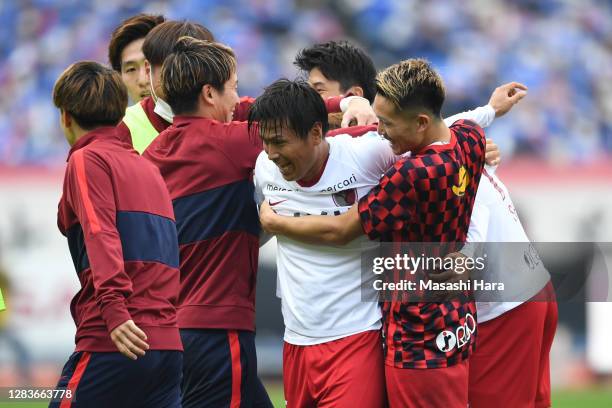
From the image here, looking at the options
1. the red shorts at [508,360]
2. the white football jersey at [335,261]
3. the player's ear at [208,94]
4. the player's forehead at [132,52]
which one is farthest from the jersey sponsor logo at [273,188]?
the player's forehead at [132,52]

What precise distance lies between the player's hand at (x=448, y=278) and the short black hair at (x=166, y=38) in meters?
1.60

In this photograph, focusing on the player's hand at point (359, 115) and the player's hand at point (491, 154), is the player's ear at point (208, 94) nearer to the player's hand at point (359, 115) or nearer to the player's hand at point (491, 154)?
the player's hand at point (359, 115)

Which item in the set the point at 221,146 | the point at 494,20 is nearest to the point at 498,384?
the point at 221,146

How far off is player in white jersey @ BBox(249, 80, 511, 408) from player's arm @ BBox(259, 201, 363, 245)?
0.19 ft

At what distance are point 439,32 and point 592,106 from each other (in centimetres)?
174

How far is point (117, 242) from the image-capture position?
11.0 feet

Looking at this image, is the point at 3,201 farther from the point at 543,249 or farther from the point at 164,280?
the point at 164,280

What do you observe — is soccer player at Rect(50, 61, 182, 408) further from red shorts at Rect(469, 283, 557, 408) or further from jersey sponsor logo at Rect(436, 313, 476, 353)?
red shorts at Rect(469, 283, 557, 408)

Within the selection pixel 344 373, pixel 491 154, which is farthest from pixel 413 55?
pixel 344 373

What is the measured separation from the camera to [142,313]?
136 inches

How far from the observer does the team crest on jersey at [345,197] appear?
3652 mm

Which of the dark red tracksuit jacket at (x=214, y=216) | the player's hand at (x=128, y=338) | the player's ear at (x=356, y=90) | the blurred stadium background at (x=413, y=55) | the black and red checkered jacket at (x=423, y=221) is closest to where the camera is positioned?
the player's hand at (x=128, y=338)

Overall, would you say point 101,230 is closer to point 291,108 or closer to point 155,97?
point 291,108

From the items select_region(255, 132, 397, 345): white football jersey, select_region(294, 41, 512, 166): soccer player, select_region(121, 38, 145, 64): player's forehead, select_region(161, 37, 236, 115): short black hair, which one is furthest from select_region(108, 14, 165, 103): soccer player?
select_region(255, 132, 397, 345): white football jersey
